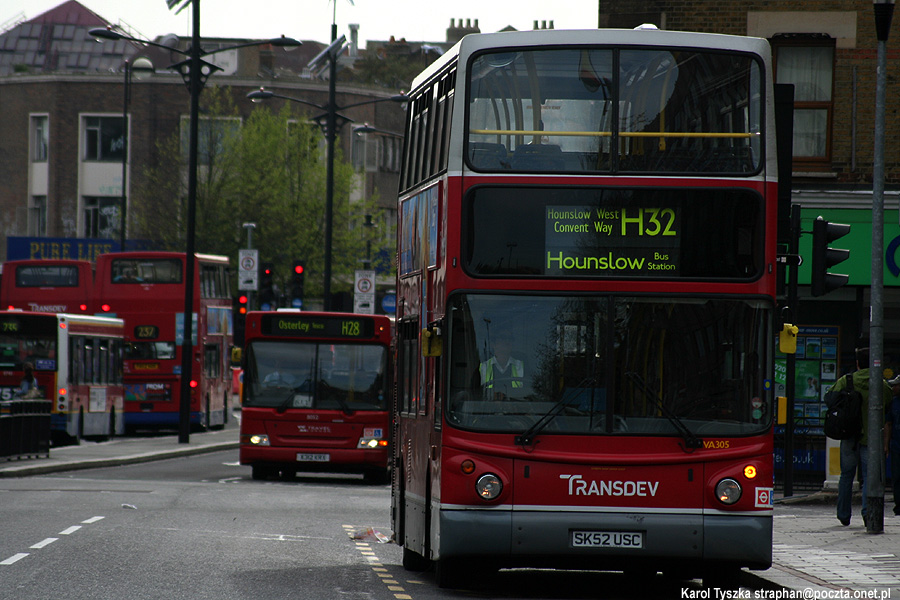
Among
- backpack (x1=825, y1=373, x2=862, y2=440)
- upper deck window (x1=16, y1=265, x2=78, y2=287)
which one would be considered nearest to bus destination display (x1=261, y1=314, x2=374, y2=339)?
backpack (x1=825, y1=373, x2=862, y2=440)

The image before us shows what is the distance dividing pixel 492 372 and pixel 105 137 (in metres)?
65.5

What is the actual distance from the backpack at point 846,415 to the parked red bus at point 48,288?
29529 millimetres

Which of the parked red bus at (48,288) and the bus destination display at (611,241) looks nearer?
the bus destination display at (611,241)

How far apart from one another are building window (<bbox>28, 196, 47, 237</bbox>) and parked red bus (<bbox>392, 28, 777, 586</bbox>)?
66270 millimetres

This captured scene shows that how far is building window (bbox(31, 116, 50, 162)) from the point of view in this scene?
73.9m

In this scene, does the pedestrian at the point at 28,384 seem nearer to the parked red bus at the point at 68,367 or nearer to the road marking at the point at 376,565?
the parked red bus at the point at 68,367

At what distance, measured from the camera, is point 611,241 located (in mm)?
10734

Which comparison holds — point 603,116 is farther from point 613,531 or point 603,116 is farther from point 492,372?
point 613,531

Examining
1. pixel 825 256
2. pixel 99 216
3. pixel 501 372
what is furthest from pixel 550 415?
pixel 99 216

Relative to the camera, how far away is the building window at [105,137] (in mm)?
73375

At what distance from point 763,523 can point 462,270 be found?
8.59 feet

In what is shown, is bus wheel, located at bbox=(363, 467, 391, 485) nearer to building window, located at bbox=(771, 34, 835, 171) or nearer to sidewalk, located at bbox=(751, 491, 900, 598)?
building window, located at bbox=(771, 34, 835, 171)

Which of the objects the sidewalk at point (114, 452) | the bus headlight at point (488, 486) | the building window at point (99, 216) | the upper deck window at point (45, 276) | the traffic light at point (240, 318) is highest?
the building window at point (99, 216)

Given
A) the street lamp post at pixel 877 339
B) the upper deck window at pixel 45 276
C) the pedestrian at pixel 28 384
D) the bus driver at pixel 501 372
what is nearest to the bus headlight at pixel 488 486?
the bus driver at pixel 501 372
